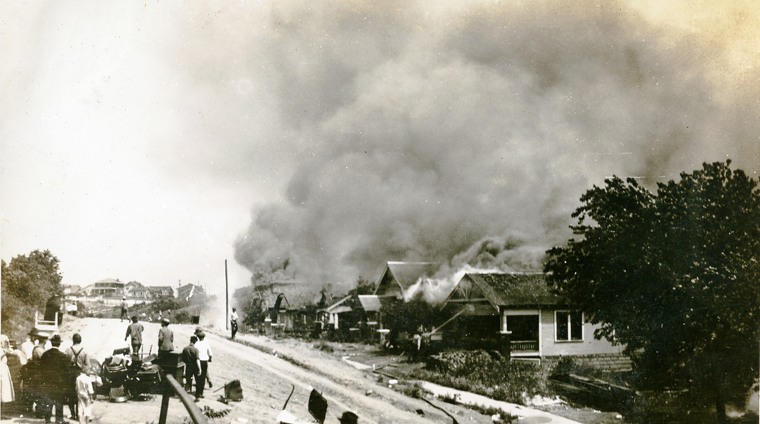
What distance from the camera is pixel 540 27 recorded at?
17.4 ft

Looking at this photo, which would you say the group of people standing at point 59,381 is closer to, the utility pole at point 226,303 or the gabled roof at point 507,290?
the utility pole at point 226,303

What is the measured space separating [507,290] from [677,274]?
1.63 metres

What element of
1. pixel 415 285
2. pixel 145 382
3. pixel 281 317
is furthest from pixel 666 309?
pixel 145 382

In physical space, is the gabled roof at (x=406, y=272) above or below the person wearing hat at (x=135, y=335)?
above

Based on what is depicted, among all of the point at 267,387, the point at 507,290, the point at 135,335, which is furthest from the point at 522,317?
the point at 135,335

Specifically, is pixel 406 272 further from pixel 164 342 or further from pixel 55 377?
pixel 55 377

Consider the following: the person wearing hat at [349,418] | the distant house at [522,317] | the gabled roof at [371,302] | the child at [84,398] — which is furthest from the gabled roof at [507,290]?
the child at [84,398]

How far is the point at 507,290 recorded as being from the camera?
579cm

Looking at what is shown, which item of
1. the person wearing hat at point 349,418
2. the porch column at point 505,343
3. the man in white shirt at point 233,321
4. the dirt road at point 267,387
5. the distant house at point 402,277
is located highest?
the distant house at point 402,277

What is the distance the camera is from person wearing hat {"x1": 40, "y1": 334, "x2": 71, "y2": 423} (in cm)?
470

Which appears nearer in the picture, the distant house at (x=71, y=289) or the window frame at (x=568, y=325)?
the distant house at (x=71, y=289)

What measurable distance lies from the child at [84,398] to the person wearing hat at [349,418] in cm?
216

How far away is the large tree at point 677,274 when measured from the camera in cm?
516

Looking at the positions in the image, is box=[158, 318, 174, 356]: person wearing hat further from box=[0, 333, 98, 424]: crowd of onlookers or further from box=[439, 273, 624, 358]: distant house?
box=[439, 273, 624, 358]: distant house
